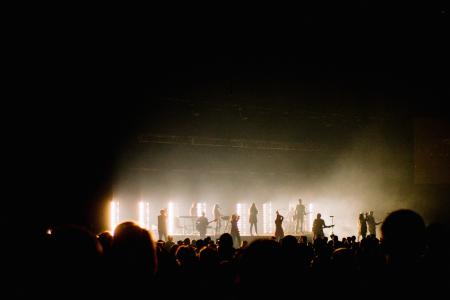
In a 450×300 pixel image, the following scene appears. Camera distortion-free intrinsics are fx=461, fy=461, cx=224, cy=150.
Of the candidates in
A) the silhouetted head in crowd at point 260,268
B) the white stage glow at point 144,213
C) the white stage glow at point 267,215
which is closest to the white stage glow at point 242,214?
the white stage glow at point 267,215

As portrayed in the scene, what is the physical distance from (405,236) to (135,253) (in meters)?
1.50

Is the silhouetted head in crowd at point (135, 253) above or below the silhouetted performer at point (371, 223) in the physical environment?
above

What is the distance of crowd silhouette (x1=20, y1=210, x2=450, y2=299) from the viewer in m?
1.95

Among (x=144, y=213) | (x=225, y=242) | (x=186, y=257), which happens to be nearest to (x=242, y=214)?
(x=144, y=213)

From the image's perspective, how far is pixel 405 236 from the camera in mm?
2551

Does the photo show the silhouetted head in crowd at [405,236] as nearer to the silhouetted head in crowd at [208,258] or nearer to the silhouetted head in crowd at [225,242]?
the silhouetted head in crowd at [208,258]

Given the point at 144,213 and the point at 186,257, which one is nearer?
the point at 186,257

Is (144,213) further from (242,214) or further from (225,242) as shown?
(225,242)

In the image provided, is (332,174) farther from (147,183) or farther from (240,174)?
(147,183)

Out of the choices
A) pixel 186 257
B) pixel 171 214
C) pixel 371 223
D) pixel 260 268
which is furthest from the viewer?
pixel 171 214

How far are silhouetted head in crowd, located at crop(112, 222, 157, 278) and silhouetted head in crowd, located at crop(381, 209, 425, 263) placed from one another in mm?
1335

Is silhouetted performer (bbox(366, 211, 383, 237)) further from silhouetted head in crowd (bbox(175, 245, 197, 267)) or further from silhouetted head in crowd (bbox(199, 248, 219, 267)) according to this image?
silhouetted head in crowd (bbox(199, 248, 219, 267))

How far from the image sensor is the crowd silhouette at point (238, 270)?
195 centimetres

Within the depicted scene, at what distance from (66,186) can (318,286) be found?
10.1 meters
